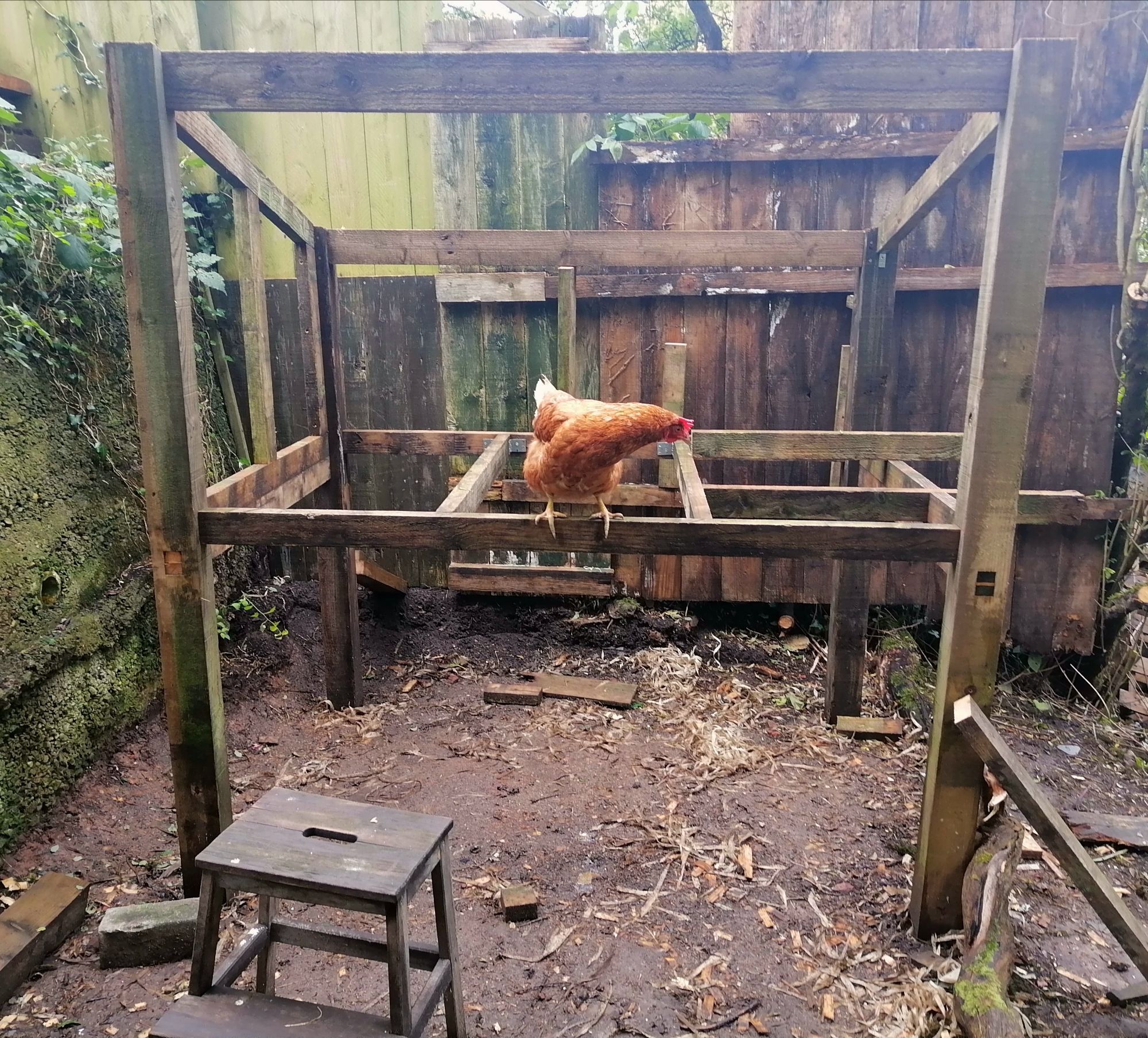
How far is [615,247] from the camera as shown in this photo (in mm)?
3096

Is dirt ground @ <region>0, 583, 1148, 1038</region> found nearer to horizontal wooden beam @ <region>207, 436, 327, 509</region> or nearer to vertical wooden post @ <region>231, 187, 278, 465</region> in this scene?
horizontal wooden beam @ <region>207, 436, 327, 509</region>

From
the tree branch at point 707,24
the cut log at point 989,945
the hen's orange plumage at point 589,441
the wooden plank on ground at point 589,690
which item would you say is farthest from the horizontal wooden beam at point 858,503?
the tree branch at point 707,24

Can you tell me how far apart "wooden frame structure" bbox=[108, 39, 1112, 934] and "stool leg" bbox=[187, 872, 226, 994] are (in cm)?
59

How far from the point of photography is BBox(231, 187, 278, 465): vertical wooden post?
263 centimetres

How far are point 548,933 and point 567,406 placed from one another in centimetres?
155

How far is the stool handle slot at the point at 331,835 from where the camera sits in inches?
66.1

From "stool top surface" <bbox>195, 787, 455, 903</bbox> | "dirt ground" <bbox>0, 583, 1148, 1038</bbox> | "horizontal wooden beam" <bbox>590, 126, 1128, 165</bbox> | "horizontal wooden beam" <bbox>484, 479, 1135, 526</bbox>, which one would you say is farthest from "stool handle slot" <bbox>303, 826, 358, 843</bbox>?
"horizontal wooden beam" <bbox>590, 126, 1128, 165</bbox>

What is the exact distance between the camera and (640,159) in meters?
3.91

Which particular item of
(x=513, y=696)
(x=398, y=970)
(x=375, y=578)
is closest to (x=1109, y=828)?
(x=513, y=696)

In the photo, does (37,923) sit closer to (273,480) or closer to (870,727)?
(273,480)

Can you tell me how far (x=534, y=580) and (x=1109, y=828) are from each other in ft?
8.92

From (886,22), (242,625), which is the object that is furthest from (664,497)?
(886,22)

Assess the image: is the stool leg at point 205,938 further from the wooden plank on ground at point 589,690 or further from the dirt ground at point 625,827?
the wooden plank on ground at point 589,690

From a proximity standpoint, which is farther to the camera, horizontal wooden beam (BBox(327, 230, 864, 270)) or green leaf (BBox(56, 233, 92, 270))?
horizontal wooden beam (BBox(327, 230, 864, 270))
